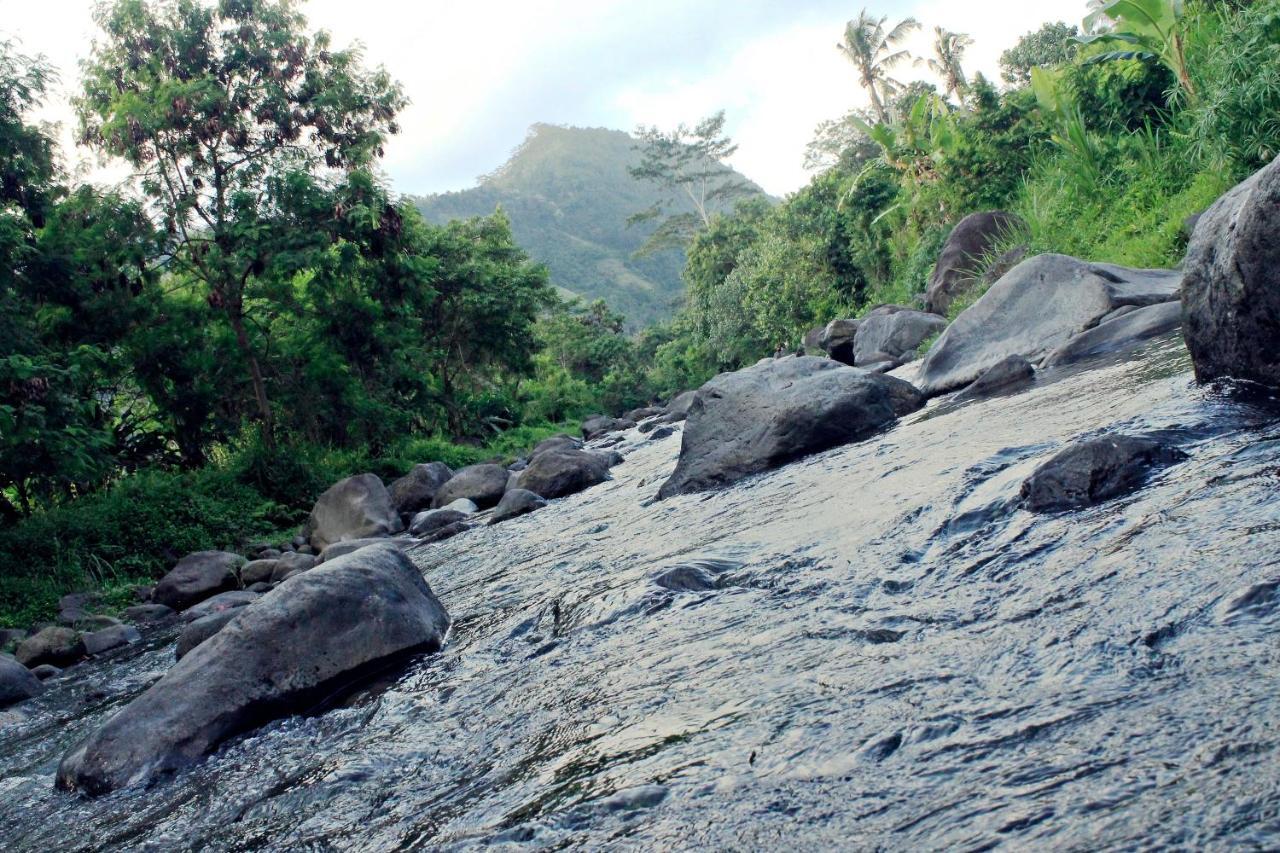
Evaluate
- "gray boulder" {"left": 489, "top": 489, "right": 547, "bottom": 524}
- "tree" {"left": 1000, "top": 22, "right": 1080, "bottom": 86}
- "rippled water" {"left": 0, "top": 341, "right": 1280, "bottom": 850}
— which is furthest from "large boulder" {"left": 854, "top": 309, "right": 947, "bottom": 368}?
"tree" {"left": 1000, "top": 22, "right": 1080, "bottom": 86}

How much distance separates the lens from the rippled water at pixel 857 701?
1.90m

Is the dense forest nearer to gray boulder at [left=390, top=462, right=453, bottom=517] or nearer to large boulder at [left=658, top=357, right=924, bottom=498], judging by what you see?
gray boulder at [left=390, top=462, right=453, bottom=517]

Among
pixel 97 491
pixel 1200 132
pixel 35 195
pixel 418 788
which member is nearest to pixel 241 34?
pixel 35 195

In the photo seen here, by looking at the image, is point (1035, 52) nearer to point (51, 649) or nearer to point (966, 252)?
point (966, 252)

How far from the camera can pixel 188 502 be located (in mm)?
14594

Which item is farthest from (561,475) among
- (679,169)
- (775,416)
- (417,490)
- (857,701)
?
(679,169)

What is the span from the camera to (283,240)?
1702 cm

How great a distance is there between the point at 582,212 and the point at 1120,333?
121476 mm

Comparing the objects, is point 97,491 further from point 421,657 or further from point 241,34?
point 421,657

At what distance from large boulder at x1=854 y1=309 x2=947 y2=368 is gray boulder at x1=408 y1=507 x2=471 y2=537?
6395 mm

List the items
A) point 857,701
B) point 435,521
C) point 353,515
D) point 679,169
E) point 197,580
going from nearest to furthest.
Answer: point 857,701 < point 197,580 < point 435,521 < point 353,515 < point 679,169

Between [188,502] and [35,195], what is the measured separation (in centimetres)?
571

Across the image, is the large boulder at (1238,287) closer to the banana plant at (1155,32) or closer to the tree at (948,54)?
the banana plant at (1155,32)

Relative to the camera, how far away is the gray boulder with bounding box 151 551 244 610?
10812 mm
